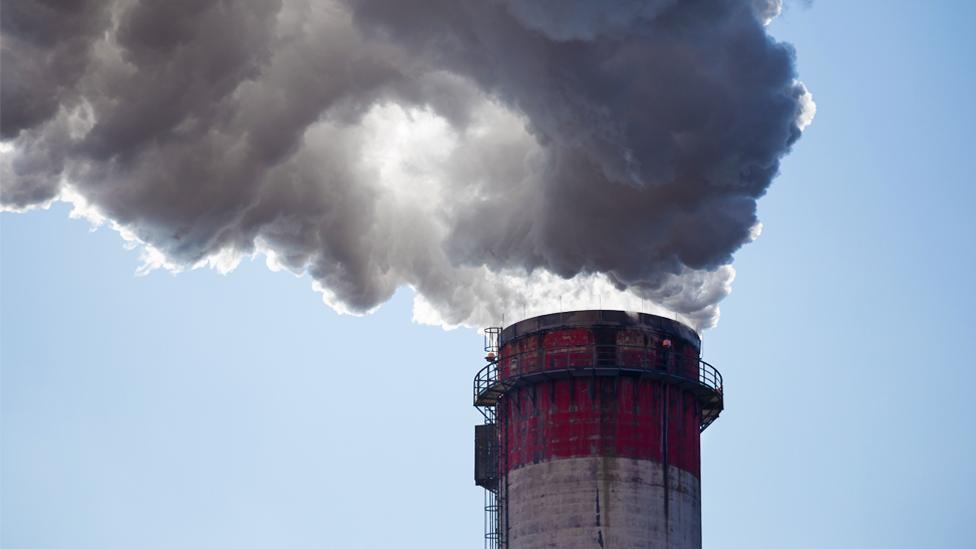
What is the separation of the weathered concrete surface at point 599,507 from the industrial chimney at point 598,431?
5 cm

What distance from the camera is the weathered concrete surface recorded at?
85.9 metres

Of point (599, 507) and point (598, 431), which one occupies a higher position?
point (598, 431)

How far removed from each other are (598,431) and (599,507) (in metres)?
3.68

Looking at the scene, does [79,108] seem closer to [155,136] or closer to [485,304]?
[155,136]

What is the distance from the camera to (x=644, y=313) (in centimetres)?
9012

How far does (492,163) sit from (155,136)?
51.9 feet

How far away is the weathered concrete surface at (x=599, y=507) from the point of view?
85.9 m

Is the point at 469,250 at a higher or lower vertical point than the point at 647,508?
higher

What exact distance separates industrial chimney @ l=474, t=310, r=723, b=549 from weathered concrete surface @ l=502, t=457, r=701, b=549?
0.05m

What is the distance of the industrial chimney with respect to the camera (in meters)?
86.4

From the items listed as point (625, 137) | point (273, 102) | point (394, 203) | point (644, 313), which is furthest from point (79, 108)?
point (644, 313)

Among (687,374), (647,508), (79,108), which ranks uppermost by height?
(79,108)

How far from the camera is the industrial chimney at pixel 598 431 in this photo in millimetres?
86438

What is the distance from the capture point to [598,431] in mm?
87562
